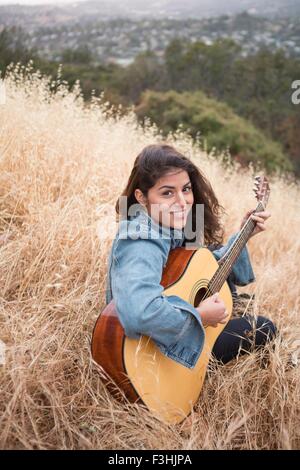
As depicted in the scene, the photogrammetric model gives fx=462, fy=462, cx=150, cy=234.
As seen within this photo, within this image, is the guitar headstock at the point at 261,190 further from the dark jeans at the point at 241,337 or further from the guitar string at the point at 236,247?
the dark jeans at the point at 241,337

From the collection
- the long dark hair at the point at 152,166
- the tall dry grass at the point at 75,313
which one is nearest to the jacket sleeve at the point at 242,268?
the tall dry grass at the point at 75,313

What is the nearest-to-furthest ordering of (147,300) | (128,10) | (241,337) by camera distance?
(147,300) < (241,337) < (128,10)

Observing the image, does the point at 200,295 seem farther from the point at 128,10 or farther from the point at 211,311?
the point at 128,10

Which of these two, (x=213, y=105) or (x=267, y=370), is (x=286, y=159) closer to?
(x=213, y=105)

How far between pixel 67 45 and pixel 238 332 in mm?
10884

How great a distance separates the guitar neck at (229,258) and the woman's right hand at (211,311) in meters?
0.14

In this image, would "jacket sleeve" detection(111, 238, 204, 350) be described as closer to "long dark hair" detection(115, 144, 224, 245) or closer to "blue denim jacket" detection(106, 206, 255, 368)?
"blue denim jacket" detection(106, 206, 255, 368)

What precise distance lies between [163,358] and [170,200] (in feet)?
1.99

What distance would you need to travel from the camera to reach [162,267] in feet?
5.64

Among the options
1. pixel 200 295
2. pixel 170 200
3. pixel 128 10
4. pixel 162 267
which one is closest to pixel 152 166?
pixel 170 200

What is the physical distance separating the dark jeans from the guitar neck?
0.20m

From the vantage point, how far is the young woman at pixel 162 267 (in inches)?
60.1

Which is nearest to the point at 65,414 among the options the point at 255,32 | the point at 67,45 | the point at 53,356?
the point at 53,356

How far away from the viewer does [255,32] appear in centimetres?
1805
